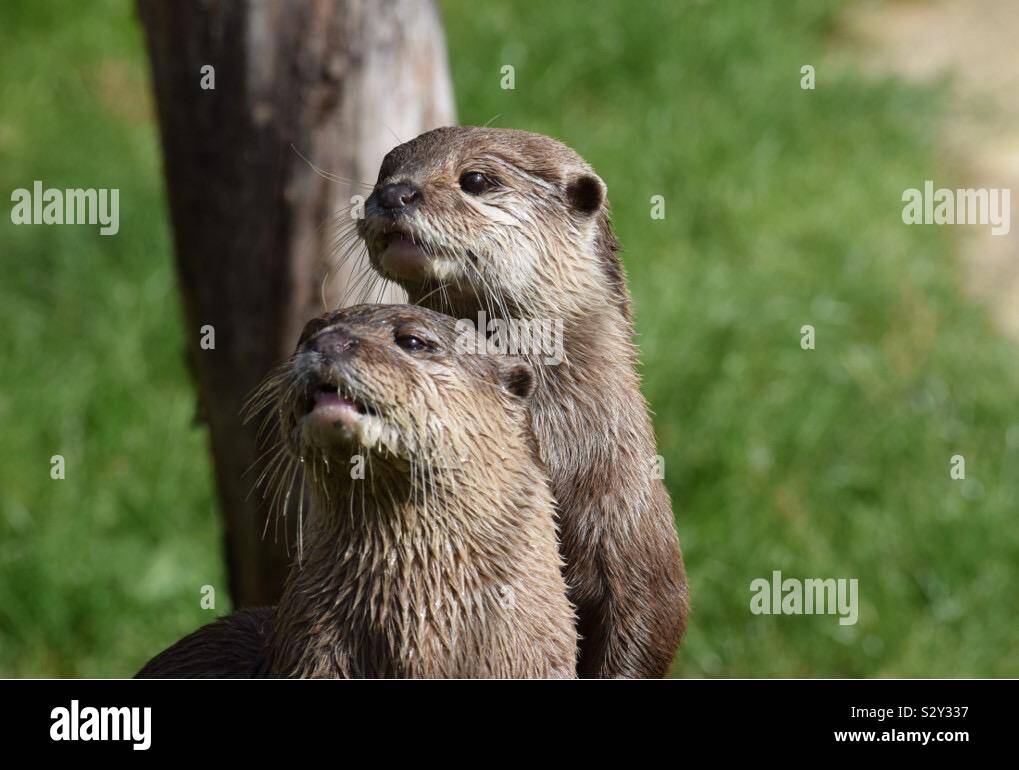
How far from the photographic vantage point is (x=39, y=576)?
6.18 meters

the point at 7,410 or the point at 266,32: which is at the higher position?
the point at 266,32

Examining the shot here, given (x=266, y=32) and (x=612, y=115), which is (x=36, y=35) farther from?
(x=266, y=32)

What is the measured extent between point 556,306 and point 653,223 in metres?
5.48

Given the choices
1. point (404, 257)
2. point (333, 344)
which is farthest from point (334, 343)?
point (404, 257)

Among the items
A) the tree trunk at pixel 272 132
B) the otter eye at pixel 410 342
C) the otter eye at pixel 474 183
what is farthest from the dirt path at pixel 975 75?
the otter eye at pixel 410 342

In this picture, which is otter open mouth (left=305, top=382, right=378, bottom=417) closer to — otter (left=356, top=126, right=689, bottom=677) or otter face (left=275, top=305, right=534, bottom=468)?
otter face (left=275, top=305, right=534, bottom=468)

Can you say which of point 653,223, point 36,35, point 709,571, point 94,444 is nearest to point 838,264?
point 653,223

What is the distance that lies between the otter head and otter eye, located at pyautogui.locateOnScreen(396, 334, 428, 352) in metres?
0.18

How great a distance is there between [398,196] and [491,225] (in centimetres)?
15

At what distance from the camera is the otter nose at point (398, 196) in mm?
2098

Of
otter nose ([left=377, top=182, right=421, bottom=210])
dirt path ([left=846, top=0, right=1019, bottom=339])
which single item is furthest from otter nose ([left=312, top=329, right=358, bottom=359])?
dirt path ([left=846, top=0, right=1019, bottom=339])

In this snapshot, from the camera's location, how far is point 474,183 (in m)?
2.17
